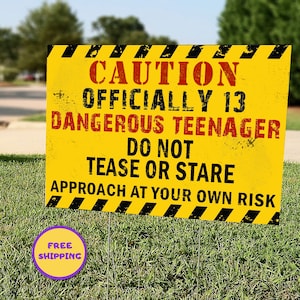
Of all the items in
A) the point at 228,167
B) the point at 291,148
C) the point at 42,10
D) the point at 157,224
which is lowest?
the point at 42,10

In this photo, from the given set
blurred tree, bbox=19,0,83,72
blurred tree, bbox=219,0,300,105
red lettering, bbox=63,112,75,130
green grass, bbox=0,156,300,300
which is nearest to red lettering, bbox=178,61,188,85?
red lettering, bbox=63,112,75,130

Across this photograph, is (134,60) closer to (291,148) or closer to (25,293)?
(25,293)

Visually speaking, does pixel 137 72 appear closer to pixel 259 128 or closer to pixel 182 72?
pixel 182 72

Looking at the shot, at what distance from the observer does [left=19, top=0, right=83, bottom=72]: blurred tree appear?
262 feet

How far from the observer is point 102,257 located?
4289 millimetres

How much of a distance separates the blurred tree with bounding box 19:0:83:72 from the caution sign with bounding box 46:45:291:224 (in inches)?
Answer: 3010

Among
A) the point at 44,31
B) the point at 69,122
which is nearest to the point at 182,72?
the point at 69,122

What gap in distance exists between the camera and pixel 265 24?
27.6m

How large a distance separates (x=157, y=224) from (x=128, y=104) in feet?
6.34

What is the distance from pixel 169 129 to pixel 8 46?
11406 cm

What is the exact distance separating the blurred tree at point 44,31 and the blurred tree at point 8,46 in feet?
86.3

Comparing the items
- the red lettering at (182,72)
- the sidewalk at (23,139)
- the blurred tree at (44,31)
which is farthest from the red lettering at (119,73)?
the blurred tree at (44,31)

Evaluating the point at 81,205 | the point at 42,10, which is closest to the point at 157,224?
the point at 81,205

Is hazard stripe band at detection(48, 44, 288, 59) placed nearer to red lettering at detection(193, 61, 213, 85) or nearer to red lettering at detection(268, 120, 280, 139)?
red lettering at detection(193, 61, 213, 85)
